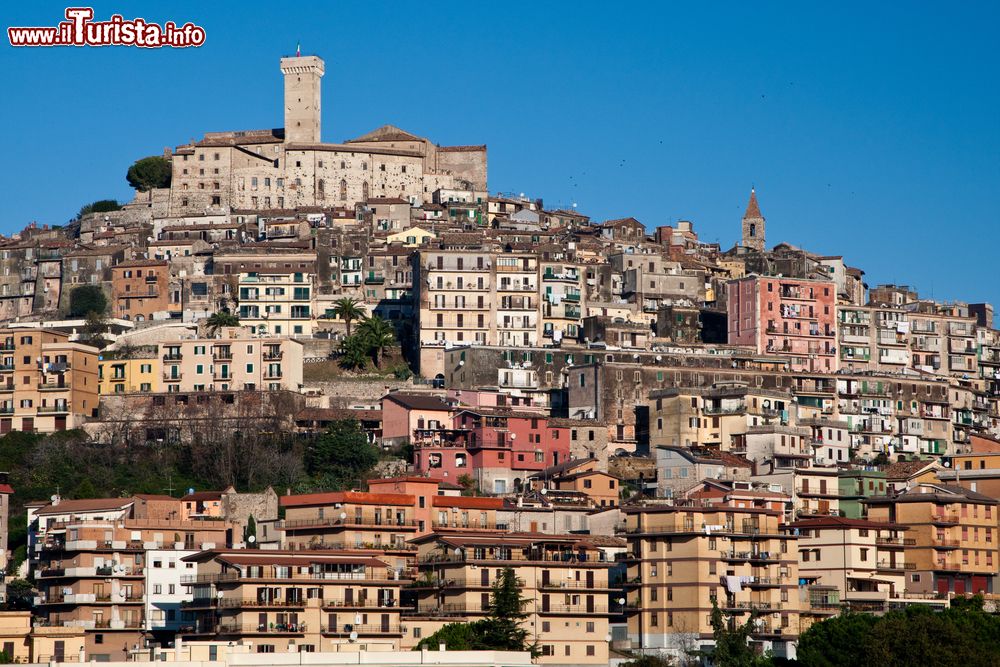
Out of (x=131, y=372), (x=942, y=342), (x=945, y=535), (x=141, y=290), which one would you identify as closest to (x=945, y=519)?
(x=945, y=535)

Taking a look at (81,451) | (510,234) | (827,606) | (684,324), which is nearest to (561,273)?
(684,324)

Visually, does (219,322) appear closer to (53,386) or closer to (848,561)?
(53,386)

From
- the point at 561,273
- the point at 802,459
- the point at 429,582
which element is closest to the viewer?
the point at 429,582

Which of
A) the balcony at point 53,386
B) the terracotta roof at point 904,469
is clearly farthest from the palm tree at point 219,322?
the terracotta roof at point 904,469

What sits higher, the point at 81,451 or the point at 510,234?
the point at 510,234

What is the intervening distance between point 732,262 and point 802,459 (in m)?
42.6

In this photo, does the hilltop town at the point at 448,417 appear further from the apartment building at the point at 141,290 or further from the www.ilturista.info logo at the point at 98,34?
the www.ilturista.info logo at the point at 98,34

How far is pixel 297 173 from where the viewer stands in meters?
146

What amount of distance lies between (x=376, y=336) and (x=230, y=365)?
1014 centimetres

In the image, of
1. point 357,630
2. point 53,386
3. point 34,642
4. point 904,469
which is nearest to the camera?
point 34,642

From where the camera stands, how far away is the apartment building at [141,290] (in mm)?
124125

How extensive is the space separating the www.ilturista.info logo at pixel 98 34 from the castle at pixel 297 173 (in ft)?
212

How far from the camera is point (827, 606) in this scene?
269ft

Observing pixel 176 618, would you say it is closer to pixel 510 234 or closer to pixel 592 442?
pixel 592 442
